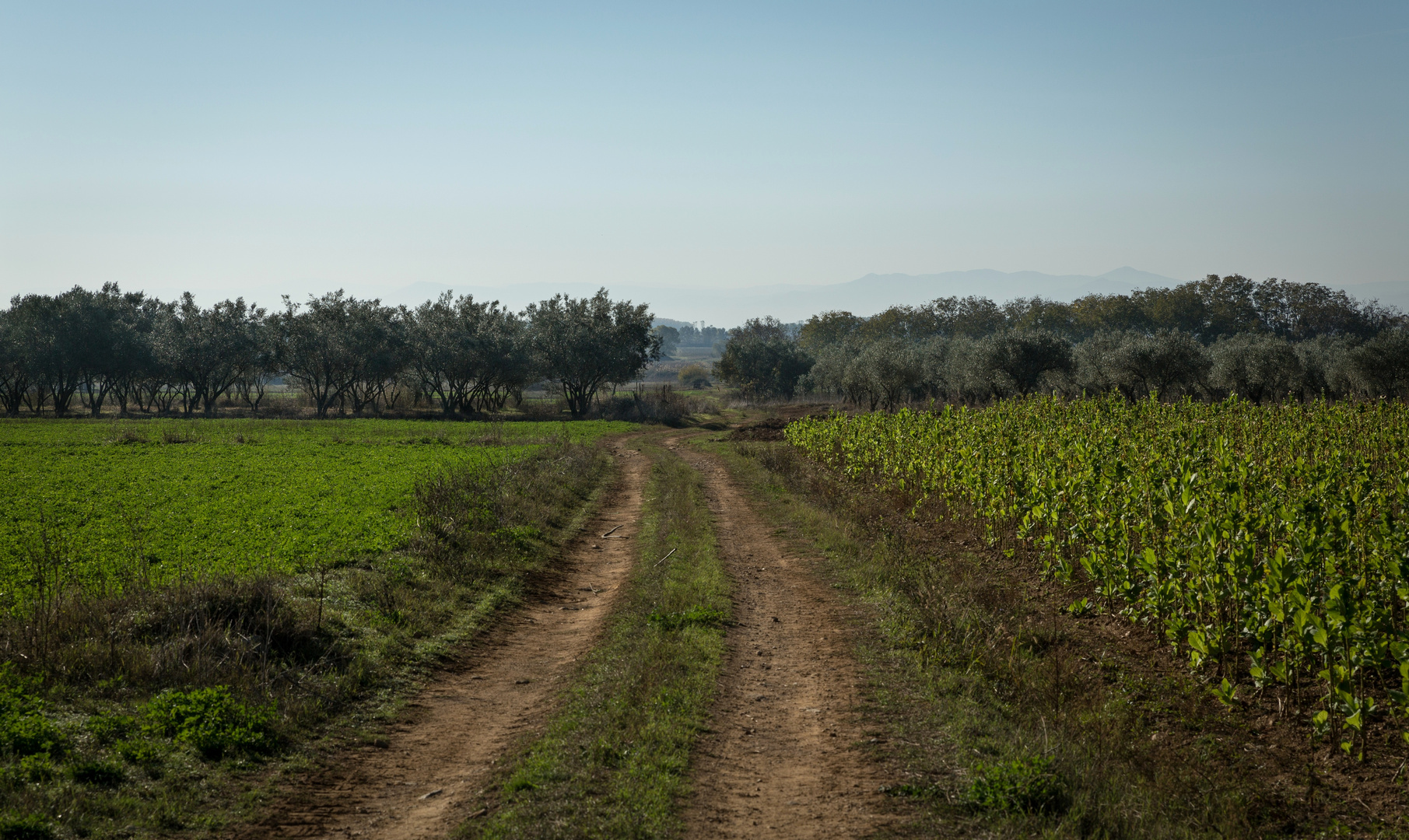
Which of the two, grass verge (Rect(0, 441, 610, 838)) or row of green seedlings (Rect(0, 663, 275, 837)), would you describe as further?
row of green seedlings (Rect(0, 663, 275, 837))

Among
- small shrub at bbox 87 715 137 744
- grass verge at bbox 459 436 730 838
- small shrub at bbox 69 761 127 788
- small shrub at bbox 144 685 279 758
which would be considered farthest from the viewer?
small shrub at bbox 144 685 279 758

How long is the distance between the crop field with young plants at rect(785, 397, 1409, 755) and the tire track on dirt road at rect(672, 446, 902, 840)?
380 cm

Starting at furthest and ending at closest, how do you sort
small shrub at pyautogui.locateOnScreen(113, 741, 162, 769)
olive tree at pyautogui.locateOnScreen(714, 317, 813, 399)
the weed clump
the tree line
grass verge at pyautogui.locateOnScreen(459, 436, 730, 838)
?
olive tree at pyautogui.locateOnScreen(714, 317, 813, 399) → the tree line → the weed clump → small shrub at pyautogui.locateOnScreen(113, 741, 162, 769) → grass verge at pyautogui.locateOnScreen(459, 436, 730, 838)

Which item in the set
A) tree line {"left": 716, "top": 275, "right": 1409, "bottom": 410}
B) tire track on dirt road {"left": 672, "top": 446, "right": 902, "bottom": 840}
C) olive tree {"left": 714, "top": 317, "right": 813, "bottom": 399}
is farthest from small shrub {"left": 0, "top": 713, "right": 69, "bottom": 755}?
olive tree {"left": 714, "top": 317, "right": 813, "bottom": 399}

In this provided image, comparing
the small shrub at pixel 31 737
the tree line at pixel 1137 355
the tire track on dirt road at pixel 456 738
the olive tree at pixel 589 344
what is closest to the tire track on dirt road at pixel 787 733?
the tire track on dirt road at pixel 456 738

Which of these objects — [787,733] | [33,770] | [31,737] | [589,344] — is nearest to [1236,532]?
[787,733]

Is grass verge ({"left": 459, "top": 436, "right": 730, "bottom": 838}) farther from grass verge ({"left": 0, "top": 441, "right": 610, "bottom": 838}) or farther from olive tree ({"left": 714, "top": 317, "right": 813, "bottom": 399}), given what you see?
olive tree ({"left": 714, "top": 317, "right": 813, "bottom": 399})

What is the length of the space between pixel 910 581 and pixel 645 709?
21.0 ft

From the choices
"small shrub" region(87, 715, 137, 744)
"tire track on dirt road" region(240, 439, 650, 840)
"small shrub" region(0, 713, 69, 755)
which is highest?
"small shrub" region(0, 713, 69, 755)

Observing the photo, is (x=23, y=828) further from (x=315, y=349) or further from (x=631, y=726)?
(x=315, y=349)

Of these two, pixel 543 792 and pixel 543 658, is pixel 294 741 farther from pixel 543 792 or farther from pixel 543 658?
pixel 543 658

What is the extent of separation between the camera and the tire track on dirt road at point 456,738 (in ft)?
20.7

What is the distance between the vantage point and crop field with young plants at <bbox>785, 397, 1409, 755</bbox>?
24.5 ft

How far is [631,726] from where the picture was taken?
25.7 feet
